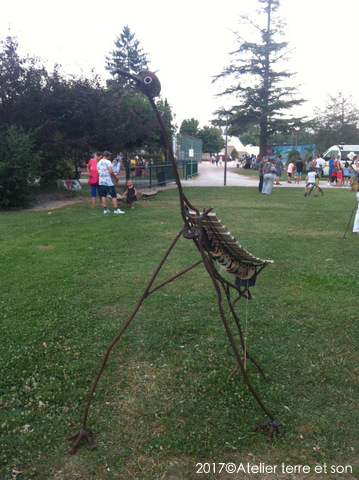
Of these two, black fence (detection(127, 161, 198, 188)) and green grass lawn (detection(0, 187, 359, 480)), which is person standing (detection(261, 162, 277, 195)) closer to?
black fence (detection(127, 161, 198, 188))

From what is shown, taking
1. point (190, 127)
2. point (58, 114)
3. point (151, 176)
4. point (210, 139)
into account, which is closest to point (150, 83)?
point (58, 114)

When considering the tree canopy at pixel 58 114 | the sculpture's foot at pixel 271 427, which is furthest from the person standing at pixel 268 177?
the sculpture's foot at pixel 271 427

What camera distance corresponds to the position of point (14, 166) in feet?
41.6

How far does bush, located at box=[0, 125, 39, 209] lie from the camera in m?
12.7

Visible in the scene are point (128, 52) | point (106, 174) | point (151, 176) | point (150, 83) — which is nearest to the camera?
point (150, 83)

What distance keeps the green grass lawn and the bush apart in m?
6.06

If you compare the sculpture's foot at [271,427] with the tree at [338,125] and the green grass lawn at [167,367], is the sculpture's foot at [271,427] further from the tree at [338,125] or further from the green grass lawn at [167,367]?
the tree at [338,125]

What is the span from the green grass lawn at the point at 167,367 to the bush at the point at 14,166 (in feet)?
19.9

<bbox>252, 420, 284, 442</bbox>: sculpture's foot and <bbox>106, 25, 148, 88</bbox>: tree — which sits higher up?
<bbox>106, 25, 148, 88</bbox>: tree

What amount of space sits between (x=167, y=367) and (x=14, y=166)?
10.8m

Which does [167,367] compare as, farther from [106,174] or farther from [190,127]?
[190,127]

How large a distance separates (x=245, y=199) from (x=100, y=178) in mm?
7151

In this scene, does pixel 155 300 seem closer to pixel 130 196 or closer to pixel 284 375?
pixel 284 375

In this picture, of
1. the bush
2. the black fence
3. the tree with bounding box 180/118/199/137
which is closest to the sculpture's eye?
the bush
